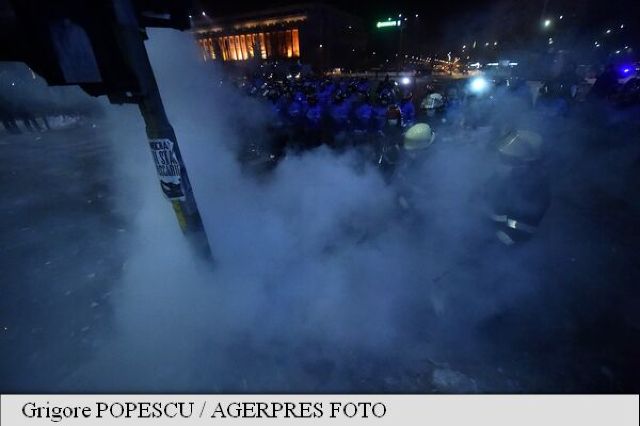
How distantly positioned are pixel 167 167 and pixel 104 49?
1.05 meters

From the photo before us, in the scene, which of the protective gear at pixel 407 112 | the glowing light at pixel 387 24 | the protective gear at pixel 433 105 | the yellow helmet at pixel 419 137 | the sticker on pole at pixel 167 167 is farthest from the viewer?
the glowing light at pixel 387 24

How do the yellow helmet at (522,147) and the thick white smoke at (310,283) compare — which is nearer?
the thick white smoke at (310,283)

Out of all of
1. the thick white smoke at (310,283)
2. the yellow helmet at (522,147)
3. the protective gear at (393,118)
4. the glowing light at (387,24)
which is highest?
the glowing light at (387,24)

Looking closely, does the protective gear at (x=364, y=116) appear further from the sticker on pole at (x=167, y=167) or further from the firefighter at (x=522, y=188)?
the sticker on pole at (x=167, y=167)

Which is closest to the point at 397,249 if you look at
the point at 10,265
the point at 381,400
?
the point at 381,400

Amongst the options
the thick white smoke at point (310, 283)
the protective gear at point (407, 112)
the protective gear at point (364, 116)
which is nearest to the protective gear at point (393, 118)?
the thick white smoke at point (310, 283)

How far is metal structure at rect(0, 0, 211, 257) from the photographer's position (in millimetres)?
1880

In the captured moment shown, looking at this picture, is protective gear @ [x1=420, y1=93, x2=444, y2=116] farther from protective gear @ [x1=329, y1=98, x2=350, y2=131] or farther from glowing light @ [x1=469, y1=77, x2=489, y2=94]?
glowing light @ [x1=469, y1=77, x2=489, y2=94]

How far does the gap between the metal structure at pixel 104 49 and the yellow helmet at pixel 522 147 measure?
3.79m

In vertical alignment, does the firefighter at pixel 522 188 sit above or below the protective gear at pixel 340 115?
above

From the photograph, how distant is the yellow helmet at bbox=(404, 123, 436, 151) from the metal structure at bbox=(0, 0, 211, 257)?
3.82m

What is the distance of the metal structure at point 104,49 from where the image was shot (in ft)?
6.17

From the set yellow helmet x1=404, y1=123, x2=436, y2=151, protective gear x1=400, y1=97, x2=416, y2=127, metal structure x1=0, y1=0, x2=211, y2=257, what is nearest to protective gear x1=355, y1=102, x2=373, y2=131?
protective gear x1=400, y1=97, x2=416, y2=127

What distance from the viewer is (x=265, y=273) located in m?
4.22
